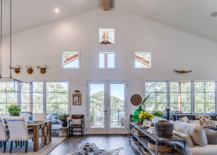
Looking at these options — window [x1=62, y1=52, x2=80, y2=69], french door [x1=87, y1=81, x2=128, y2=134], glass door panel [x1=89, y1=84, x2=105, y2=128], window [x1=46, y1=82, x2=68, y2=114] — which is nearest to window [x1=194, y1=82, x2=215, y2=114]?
french door [x1=87, y1=81, x2=128, y2=134]

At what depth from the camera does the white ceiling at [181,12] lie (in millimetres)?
6277

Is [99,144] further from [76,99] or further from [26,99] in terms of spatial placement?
[26,99]

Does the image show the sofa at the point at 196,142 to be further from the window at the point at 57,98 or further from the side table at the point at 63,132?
the window at the point at 57,98

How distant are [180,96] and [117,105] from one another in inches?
102

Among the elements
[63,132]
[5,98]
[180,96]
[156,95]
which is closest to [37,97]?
[5,98]

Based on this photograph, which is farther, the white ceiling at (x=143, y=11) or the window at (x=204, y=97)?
the window at (x=204, y=97)

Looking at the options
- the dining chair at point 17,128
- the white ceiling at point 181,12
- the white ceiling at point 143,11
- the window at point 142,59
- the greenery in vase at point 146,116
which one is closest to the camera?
the greenery in vase at point 146,116

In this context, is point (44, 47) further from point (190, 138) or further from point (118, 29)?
point (190, 138)

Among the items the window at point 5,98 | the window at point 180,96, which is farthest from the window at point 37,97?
the window at point 180,96

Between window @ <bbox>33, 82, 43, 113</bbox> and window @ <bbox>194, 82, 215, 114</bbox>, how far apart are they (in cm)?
625

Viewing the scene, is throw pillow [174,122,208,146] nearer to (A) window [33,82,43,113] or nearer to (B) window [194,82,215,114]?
(B) window [194,82,215,114]

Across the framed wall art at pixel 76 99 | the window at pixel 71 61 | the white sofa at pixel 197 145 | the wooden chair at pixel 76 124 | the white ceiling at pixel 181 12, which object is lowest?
the wooden chair at pixel 76 124

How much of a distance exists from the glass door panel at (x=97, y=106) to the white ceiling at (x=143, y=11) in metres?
3.15

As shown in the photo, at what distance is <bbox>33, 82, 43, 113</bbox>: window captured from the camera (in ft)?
26.2
